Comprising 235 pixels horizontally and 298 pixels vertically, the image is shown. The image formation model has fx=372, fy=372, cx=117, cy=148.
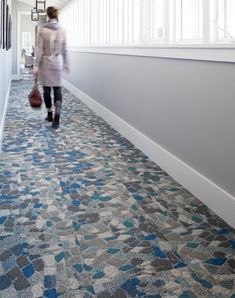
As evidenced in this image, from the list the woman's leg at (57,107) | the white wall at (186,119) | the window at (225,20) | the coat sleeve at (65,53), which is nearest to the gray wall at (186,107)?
the white wall at (186,119)

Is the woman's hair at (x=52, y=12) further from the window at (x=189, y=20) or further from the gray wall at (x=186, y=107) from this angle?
the window at (x=189, y=20)

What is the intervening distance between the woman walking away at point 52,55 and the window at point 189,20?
232 cm

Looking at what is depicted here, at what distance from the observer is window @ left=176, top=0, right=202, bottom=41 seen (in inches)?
110

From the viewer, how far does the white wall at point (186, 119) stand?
2.42 m

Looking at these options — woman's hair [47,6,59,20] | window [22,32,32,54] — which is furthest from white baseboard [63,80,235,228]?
window [22,32,32,54]

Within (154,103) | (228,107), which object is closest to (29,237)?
(228,107)

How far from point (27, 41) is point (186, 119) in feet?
87.1

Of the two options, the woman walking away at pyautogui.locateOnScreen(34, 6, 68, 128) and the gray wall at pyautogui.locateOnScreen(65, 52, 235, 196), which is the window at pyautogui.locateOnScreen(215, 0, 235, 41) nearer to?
the gray wall at pyautogui.locateOnScreen(65, 52, 235, 196)

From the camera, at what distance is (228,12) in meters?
2.41

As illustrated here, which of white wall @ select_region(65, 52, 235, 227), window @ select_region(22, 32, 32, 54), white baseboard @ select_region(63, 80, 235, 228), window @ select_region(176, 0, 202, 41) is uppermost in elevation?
window @ select_region(22, 32, 32, 54)

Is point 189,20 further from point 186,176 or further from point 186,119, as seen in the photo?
point 186,176

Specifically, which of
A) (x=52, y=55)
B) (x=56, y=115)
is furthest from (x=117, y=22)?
(x=56, y=115)

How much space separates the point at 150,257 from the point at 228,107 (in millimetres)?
1059

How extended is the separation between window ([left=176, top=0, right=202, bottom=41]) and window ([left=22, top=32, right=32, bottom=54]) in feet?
84.6
